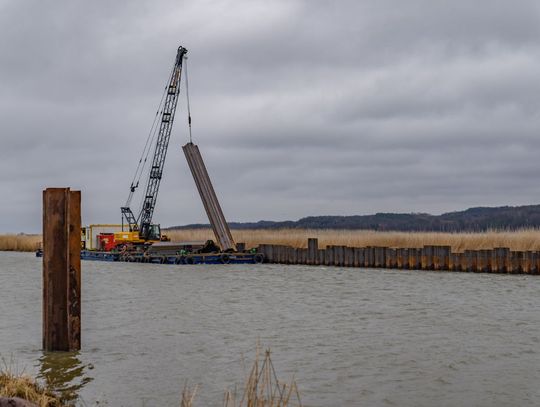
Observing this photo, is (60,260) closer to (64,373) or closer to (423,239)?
(64,373)

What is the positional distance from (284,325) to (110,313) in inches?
209

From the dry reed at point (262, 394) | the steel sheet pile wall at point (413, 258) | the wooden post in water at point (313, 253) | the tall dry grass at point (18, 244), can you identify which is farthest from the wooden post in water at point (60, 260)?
the tall dry grass at point (18, 244)

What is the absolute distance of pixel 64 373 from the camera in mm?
10508

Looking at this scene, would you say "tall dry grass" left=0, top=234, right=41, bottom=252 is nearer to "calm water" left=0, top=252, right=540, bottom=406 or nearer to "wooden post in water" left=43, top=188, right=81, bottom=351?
"calm water" left=0, top=252, right=540, bottom=406

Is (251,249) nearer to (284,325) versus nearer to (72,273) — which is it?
(284,325)

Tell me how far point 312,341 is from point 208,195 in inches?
1082

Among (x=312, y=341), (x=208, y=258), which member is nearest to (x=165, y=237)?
(x=208, y=258)

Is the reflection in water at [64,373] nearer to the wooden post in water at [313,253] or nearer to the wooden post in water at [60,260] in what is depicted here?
the wooden post in water at [60,260]

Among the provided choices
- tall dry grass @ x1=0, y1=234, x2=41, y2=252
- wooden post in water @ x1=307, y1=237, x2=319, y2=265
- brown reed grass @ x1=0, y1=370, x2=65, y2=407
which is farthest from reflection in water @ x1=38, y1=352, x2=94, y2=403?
tall dry grass @ x1=0, y1=234, x2=41, y2=252

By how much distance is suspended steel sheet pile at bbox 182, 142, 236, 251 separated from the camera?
134 ft

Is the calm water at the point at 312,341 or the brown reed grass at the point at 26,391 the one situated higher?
the brown reed grass at the point at 26,391

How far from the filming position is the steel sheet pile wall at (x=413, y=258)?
1158 inches

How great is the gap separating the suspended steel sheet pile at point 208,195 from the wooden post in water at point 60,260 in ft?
98.6

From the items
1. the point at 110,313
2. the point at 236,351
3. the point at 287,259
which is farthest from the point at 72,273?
the point at 287,259
